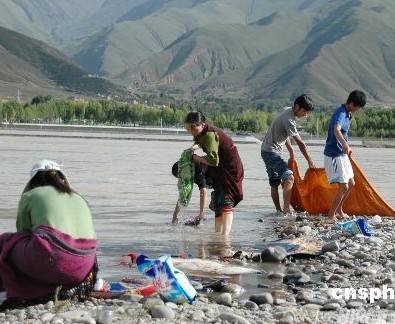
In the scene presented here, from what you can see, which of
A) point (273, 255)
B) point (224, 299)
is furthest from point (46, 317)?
point (273, 255)

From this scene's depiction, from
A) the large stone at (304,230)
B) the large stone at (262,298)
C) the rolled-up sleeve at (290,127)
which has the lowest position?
the large stone at (304,230)

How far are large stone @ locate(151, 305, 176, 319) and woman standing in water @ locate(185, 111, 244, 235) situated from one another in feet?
17.3

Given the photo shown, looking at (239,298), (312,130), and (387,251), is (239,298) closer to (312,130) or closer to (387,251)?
(387,251)

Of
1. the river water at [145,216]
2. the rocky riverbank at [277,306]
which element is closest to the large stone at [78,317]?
the rocky riverbank at [277,306]

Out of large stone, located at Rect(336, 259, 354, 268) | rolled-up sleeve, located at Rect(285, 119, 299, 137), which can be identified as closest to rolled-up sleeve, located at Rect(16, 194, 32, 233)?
large stone, located at Rect(336, 259, 354, 268)

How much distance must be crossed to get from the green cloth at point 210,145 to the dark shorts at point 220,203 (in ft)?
1.59

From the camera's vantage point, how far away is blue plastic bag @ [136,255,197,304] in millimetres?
7778

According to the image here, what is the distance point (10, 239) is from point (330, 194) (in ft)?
33.4

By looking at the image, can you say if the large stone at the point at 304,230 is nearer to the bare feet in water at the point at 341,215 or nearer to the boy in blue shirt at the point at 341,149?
the boy in blue shirt at the point at 341,149

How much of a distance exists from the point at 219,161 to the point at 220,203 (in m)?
0.60

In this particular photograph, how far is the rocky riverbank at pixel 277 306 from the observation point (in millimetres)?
7043

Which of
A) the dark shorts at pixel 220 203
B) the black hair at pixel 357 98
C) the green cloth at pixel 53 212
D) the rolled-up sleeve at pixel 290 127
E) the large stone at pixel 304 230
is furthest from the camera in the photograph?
the rolled-up sleeve at pixel 290 127

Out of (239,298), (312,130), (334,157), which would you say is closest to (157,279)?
(239,298)

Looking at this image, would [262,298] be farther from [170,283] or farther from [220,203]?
[220,203]
